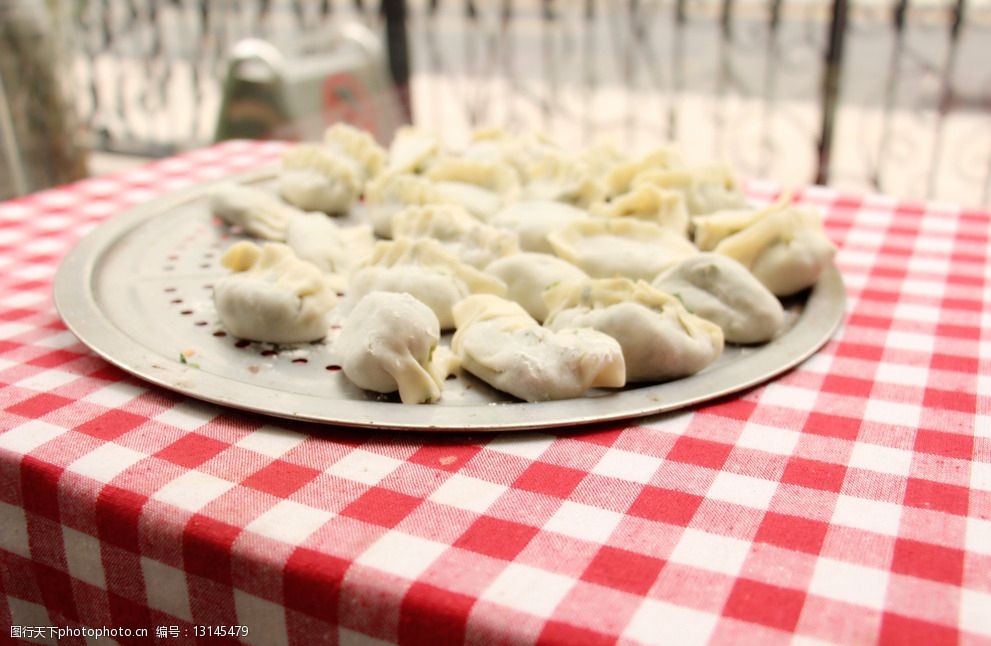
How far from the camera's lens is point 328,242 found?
121 cm

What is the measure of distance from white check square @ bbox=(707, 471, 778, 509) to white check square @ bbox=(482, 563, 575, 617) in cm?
17

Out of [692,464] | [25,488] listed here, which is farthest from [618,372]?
[25,488]

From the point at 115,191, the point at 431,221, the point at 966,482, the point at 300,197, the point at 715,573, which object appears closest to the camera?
the point at 715,573

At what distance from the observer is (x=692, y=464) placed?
757 mm

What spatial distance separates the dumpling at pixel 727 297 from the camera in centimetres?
97

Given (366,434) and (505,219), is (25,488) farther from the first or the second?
(505,219)

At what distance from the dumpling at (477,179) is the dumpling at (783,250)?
0.36 metres

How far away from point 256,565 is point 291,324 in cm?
35

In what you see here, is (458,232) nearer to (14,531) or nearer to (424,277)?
(424,277)

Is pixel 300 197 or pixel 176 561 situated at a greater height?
pixel 300 197

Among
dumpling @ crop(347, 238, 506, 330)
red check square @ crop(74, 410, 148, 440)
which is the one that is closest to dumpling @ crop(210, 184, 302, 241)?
dumpling @ crop(347, 238, 506, 330)

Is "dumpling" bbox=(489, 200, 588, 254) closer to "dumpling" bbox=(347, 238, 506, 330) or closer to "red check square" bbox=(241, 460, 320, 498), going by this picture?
"dumpling" bbox=(347, 238, 506, 330)

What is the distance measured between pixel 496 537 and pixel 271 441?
0.79 ft

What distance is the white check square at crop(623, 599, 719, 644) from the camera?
558 millimetres
